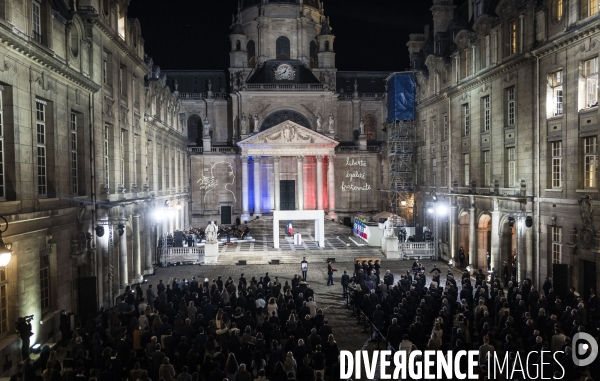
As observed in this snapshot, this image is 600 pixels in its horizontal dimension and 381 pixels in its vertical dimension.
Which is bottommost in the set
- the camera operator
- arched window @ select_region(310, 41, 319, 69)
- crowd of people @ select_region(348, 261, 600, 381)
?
crowd of people @ select_region(348, 261, 600, 381)

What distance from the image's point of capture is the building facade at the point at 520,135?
22141 millimetres

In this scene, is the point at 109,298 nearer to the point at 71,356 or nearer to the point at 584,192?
the point at 71,356

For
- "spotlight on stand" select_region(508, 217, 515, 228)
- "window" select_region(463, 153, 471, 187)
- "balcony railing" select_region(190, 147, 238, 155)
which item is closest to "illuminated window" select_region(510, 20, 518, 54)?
"window" select_region(463, 153, 471, 187)

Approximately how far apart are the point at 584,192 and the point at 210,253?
2430 centimetres

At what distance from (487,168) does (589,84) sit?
1017 centimetres

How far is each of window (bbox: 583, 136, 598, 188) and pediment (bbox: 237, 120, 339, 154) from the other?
36768 millimetres

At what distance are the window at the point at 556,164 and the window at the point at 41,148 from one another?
21.2 meters

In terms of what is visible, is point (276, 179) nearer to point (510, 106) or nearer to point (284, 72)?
point (284, 72)

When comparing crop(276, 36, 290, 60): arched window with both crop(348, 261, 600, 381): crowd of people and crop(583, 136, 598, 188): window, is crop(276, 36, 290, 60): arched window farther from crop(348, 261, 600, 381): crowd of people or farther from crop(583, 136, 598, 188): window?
crop(583, 136, 598, 188): window

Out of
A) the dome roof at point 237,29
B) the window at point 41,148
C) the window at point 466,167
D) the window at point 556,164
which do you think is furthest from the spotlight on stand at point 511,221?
the dome roof at point 237,29

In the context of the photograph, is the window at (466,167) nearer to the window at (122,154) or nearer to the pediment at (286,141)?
the window at (122,154)

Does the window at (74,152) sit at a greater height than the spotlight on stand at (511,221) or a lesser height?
greater

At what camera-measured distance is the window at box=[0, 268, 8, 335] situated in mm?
15381

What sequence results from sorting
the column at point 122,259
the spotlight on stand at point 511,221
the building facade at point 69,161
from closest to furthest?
the building facade at point 69,161, the column at point 122,259, the spotlight on stand at point 511,221
